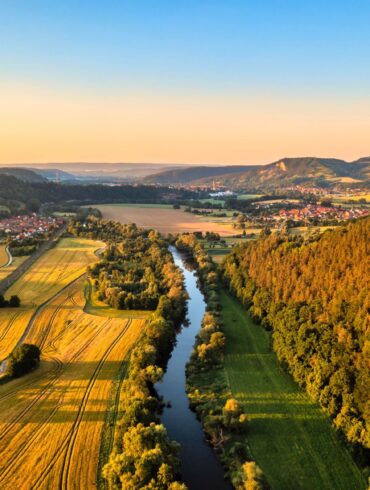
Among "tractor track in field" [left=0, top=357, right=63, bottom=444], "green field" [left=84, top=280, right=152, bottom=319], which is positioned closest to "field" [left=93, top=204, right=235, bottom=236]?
"green field" [left=84, top=280, right=152, bottom=319]

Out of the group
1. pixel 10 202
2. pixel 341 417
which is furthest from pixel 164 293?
pixel 10 202

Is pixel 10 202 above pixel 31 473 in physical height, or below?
above

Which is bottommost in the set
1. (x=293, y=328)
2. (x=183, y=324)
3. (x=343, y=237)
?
(x=183, y=324)

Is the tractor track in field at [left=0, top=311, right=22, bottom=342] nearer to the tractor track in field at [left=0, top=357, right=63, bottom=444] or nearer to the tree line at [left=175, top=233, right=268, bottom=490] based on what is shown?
the tractor track in field at [left=0, top=357, right=63, bottom=444]

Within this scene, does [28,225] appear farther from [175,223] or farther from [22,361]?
[22,361]

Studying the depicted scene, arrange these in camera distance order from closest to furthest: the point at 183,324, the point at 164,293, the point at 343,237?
1. the point at 343,237
2. the point at 183,324
3. the point at 164,293

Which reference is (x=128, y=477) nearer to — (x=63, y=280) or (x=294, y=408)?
(x=294, y=408)

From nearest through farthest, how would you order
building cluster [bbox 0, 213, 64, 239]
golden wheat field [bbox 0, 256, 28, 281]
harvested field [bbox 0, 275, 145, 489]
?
1. harvested field [bbox 0, 275, 145, 489]
2. golden wheat field [bbox 0, 256, 28, 281]
3. building cluster [bbox 0, 213, 64, 239]
